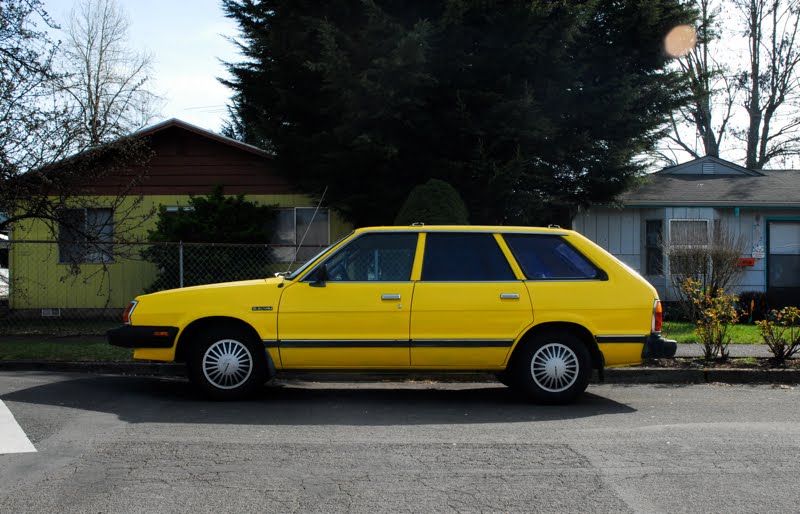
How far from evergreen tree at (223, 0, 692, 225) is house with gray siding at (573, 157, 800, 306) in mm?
1727

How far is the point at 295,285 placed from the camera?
754 centimetres

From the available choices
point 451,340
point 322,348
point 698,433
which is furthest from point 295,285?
point 698,433

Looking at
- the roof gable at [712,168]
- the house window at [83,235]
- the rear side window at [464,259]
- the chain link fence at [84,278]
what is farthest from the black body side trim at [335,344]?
the roof gable at [712,168]

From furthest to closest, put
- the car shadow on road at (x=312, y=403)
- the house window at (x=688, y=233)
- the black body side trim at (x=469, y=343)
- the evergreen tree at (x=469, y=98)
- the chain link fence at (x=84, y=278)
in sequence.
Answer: the chain link fence at (x=84, y=278), the house window at (x=688, y=233), the evergreen tree at (x=469, y=98), the black body side trim at (x=469, y=343), the car shadow on road at (x=312, y=403)

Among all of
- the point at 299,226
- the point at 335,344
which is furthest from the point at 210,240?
the point at 335,344

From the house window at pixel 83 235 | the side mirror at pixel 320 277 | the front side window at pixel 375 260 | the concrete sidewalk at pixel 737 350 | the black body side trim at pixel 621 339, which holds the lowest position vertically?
A: the concrete sidewalk at pixel 737 350

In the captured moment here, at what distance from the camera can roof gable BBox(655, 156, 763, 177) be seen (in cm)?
2116

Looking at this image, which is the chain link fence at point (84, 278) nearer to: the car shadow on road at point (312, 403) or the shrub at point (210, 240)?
the shrub at point (210, 240)

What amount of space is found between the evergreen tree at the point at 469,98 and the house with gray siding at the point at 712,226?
68.0 inches

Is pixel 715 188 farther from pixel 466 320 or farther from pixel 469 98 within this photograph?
pixel 466 320

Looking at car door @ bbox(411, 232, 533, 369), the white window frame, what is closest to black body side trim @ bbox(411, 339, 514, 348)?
car door @ bbox(411, 232, 533, 369)

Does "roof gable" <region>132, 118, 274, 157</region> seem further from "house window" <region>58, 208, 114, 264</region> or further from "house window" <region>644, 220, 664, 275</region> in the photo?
"house window" <region>644, 220, 664, 275</region>

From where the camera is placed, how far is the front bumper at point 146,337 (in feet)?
24.8

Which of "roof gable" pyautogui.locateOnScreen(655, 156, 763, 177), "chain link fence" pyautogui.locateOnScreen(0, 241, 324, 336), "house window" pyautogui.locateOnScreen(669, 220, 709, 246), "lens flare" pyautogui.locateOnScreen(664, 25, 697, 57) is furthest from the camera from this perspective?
"roof gable" pyautogui.locateOnScreen(655, 156, 763, 177)
